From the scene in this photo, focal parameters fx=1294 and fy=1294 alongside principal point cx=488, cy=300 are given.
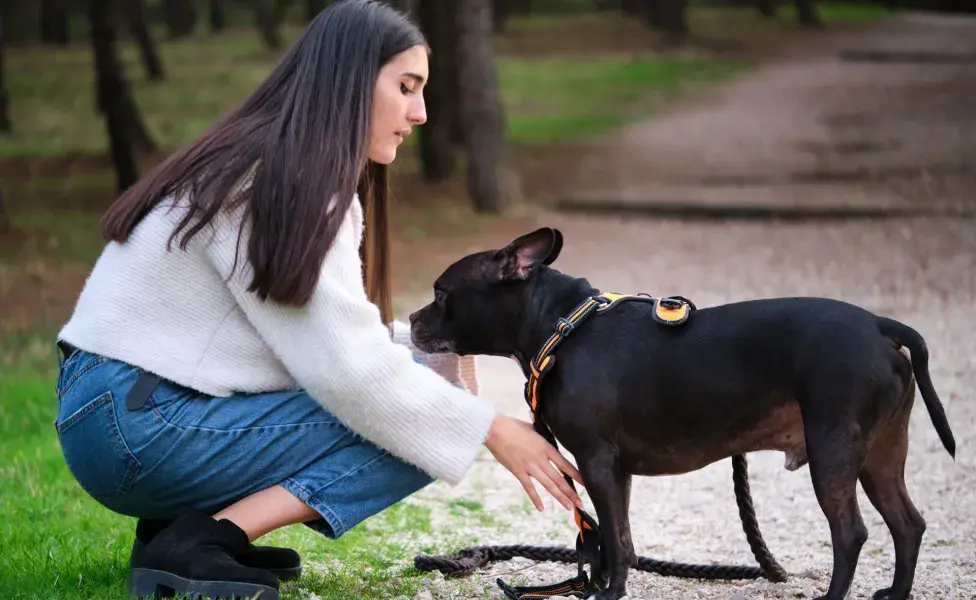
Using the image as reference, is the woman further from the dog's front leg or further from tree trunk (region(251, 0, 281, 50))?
tree trunk (region(251, 0, 281, 50))

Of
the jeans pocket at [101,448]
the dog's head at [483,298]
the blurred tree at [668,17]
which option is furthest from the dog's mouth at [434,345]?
the blurred tree at [668,17]

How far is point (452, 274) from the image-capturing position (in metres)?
3.94

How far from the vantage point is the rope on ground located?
4062mm

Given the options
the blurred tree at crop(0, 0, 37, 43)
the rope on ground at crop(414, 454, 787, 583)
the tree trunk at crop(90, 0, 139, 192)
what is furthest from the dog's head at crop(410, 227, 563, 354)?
the blurred tree at crop(0, 0, 37, 43)

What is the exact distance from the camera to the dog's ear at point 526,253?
3840mm

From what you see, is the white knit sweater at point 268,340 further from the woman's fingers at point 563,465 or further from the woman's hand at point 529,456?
the woman's fingers at point 563,465

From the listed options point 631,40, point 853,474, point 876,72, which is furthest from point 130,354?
point 631,40

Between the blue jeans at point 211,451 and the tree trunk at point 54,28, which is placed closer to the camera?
the blue jeans at point 211,451

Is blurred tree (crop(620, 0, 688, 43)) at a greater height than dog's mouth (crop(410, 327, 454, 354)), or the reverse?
dog's mouth (crop(410, 327, 454, 354))

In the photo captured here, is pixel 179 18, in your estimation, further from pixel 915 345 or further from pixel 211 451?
pixel 915 345

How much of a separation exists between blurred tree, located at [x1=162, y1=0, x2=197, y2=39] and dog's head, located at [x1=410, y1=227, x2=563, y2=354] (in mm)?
40642

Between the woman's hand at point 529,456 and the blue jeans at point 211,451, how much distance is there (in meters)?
0.31

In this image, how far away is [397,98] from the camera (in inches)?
150

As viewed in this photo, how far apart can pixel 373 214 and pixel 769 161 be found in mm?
15230
